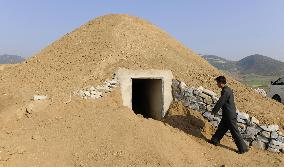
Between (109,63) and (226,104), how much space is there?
4.36 metres

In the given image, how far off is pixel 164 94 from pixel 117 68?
171cm

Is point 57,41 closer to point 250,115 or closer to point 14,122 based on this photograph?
point 14,122

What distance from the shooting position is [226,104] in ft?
28.7

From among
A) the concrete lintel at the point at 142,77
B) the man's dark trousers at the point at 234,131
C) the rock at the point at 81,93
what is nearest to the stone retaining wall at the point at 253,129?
the man's dark trousers at the point at 234,131

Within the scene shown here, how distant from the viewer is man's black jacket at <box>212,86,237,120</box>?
8656 mm

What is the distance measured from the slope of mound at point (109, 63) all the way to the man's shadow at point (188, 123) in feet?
4.08

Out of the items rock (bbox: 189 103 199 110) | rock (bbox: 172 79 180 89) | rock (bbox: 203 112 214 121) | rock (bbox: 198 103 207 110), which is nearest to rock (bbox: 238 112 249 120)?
rock (bbox: 203 112 214 121)

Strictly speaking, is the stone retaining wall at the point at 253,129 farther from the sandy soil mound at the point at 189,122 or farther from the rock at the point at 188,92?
the rock at the point at 188,92

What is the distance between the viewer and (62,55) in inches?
506

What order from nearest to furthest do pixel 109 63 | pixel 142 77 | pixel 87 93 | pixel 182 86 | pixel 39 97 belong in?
1. pixel 39 97
2. pixel 87 93
3. pixel 182 86
4. pixel 142 77
5. pixel 109 63

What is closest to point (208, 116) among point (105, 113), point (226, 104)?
point (226, 104)

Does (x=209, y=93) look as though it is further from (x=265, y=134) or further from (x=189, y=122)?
(x=265, y=134)

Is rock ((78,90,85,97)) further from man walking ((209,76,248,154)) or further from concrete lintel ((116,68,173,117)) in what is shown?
man walking ((209,76,248,154))

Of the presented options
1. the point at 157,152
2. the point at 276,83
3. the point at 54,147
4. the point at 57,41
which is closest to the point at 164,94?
the point at 157,152
